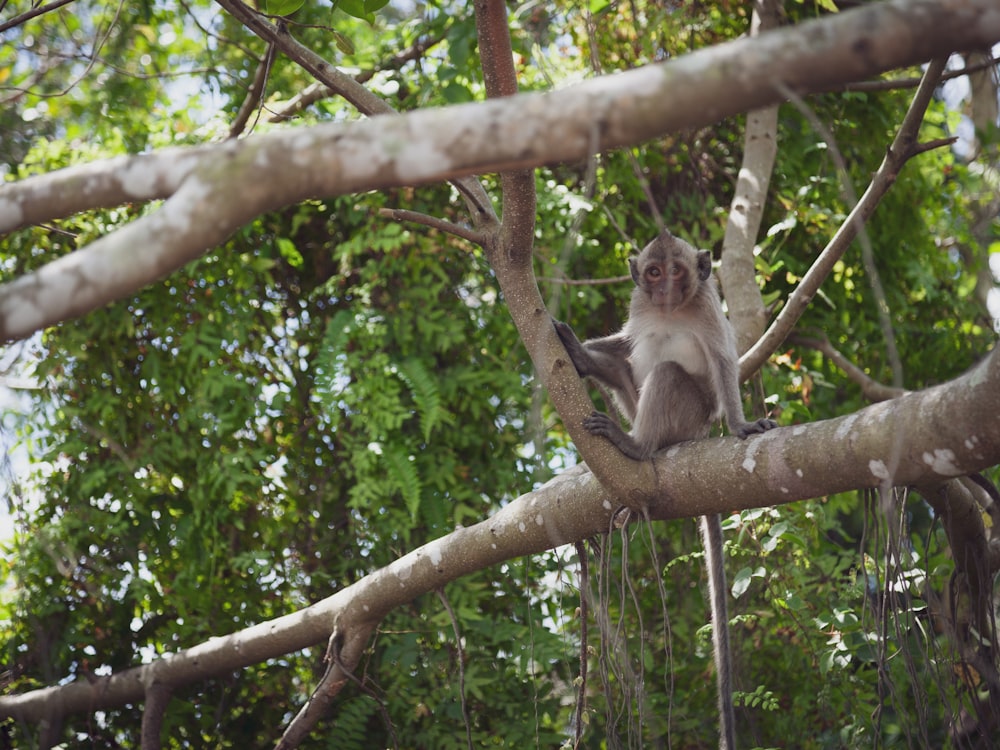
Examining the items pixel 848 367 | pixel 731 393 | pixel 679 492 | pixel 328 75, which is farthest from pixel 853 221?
pixel 328 75

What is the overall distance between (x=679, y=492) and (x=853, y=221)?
1.44 metres

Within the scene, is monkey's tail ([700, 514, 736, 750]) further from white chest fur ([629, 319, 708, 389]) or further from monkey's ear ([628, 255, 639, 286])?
monkey's ear ([628, 255, 639, 286])

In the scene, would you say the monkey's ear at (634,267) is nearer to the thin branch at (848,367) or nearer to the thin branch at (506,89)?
the thin branch at (848,367)

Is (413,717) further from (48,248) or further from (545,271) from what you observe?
(48,248)

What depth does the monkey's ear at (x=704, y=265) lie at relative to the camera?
5164 millimetres

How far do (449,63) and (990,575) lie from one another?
13.5 ft

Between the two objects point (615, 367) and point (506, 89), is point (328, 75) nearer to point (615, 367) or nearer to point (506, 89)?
point (506, 89)

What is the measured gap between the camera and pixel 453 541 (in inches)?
169

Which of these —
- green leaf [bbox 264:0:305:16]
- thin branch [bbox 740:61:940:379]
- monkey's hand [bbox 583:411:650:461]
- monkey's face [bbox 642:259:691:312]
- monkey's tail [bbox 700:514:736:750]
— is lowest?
monkey's tail [bbox 700:514:736:750]

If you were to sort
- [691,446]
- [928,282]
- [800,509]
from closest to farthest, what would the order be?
[691,446]
[800,509]
[928,282]

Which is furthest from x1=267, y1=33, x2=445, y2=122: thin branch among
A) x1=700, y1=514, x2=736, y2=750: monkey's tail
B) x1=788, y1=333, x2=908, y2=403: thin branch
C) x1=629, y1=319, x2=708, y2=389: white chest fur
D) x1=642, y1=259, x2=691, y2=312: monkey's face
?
x1=700, y1=514, x2=736, y2=750: monkey's tail

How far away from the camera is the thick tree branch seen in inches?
108

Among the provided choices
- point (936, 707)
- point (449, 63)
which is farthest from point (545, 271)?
point (936, 707)

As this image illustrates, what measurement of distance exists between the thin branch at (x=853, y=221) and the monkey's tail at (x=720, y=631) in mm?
845
